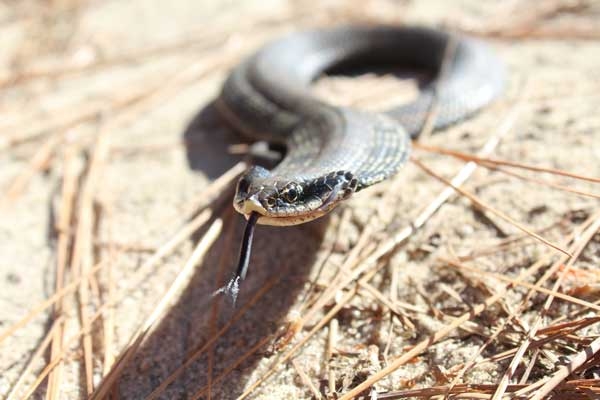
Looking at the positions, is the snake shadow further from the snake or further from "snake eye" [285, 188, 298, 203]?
"snake eye" [285, 188, 298, 203]

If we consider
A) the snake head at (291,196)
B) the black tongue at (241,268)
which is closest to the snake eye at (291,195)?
the snake head at (291,196)

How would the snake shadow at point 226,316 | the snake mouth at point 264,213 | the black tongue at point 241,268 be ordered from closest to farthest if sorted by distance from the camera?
the black tongue at point 241,268, the snake mouth at point 264,213, the snake shadow at point 226,316

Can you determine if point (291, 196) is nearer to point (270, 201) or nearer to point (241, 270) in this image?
point (270, 201)

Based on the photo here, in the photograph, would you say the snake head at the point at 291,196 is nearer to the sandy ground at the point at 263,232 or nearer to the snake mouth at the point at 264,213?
the snake mouth at the point at 264,213

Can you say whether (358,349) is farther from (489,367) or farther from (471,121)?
(471,121)

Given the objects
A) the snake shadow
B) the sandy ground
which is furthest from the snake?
the snake shadow

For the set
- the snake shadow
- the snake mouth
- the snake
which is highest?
the snake mouth

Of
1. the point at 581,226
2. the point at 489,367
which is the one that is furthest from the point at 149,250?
the point at 581,226

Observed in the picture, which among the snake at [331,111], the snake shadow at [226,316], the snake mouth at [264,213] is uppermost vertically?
the snake mouth at [264,213]
